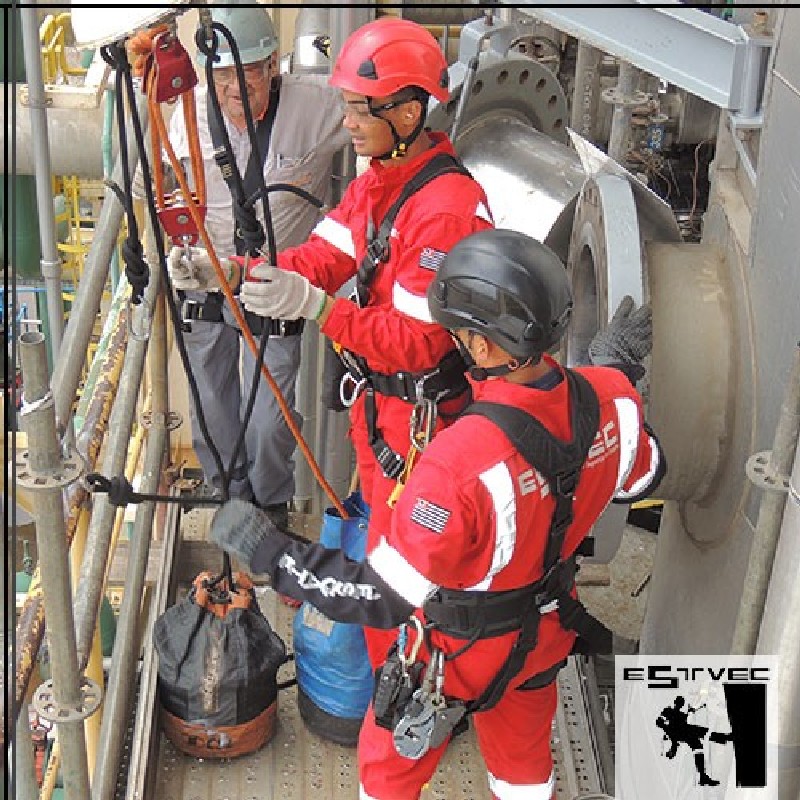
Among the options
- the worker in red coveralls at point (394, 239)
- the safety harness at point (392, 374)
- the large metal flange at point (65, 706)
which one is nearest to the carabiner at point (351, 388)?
the safety harness at point (392, 374)

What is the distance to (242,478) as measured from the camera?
496 cm

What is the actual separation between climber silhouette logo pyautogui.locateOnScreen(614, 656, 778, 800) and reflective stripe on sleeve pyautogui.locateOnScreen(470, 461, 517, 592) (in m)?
0.61

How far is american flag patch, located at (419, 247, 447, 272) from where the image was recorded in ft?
12.0

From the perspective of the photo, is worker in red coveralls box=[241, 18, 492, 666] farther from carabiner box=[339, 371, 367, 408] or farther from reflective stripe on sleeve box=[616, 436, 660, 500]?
reflective stripe on sleeve box=[616, 436, 660, 500]

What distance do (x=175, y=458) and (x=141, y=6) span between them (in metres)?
2.88

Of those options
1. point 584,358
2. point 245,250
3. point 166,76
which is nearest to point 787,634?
point 166,76

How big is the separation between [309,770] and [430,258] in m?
1.79

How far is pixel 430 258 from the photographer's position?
12.0ft

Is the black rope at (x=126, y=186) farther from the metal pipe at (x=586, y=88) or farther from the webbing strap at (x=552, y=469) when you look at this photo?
the metal pipe at (x=586, y=88)

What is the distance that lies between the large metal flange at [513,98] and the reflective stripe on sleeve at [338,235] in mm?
1329

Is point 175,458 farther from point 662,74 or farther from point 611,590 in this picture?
point 662,74

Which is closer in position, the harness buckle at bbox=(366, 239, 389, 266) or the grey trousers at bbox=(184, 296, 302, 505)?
the harness buckle at bbox=(366, 239, 389, 266)

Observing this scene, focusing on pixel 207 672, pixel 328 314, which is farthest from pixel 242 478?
pixel 328 314

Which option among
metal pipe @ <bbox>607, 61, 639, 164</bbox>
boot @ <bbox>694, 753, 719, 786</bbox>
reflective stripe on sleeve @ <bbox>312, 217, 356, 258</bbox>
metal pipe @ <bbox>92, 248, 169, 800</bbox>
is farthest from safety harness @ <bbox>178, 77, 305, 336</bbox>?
metal pipe @ <bbox>607, 61, 639, 164</bbox>
